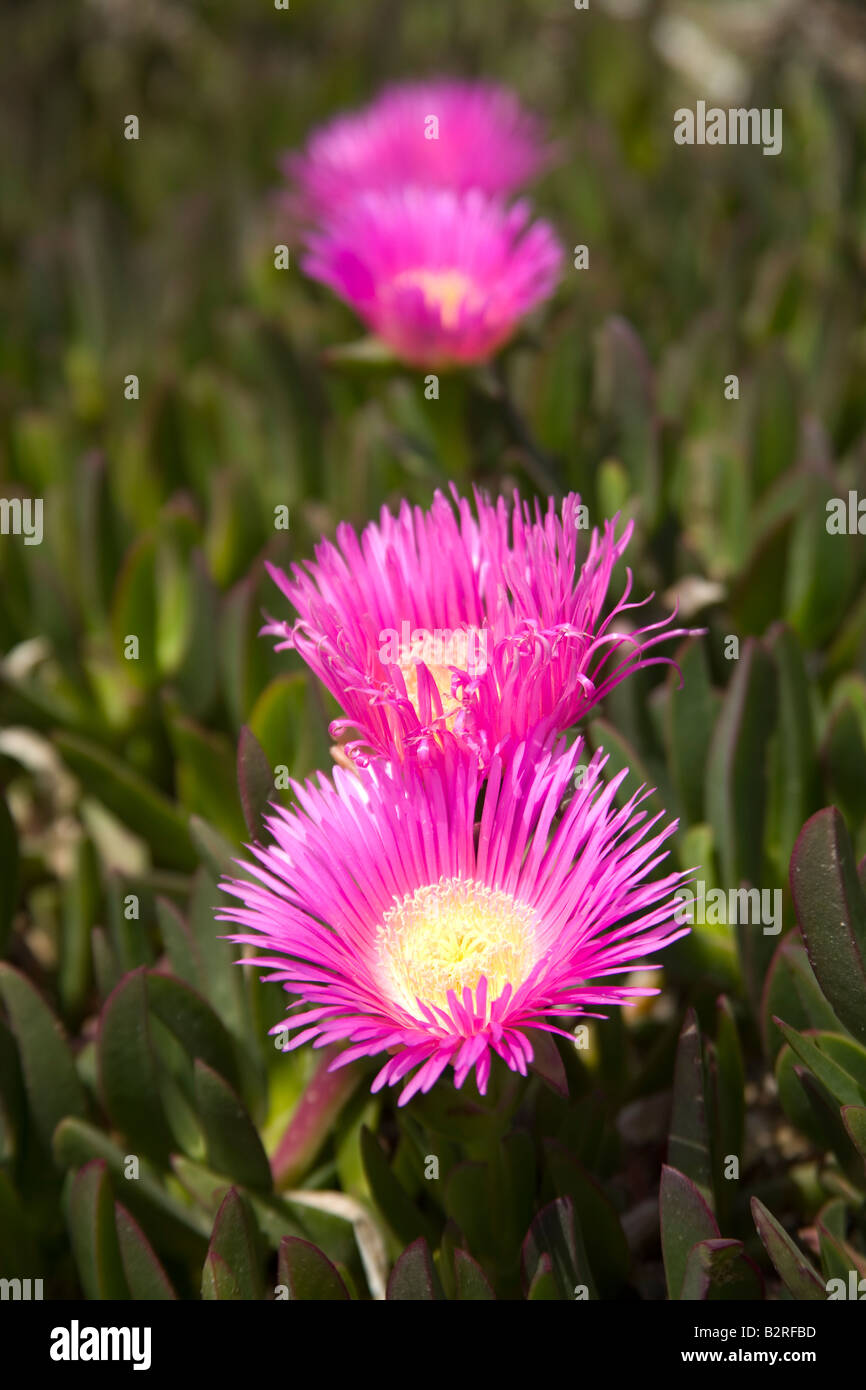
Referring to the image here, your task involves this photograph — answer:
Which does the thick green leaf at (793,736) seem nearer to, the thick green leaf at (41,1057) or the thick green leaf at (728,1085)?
the thick green leaf at (728,1085)

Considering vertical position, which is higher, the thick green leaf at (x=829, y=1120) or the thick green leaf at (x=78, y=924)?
the thick green leaf at (x=78, y=924)

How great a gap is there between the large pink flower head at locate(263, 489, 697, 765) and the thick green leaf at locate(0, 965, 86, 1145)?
288mm

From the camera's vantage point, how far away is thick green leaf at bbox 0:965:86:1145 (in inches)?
32.1

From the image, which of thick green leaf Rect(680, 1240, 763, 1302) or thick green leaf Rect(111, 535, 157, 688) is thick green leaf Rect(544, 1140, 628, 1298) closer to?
thick green leaf Rect(680, 1240, 763, 1302)

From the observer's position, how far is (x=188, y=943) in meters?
0.87

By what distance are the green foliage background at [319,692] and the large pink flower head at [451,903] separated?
8 centimetres

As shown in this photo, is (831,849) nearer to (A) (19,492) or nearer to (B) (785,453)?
(B) (785,453)

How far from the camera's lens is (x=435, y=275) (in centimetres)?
120

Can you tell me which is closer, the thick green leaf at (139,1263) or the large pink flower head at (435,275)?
the thick green leaf at (139,1263)

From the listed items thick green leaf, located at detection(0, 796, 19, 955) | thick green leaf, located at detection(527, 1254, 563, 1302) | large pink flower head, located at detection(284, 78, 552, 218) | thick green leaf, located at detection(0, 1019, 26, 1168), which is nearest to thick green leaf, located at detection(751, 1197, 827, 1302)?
thick green leaf, located at detection(527, 1254, 563, 1302)

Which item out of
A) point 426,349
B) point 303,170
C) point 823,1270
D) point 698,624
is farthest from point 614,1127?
point 303,170

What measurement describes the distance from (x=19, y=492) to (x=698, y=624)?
688 millimetres

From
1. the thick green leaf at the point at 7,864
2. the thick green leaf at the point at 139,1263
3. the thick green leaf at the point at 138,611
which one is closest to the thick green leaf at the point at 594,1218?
the thick green leaf at the point at 139,1263

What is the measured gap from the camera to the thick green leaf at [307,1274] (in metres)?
0.67
